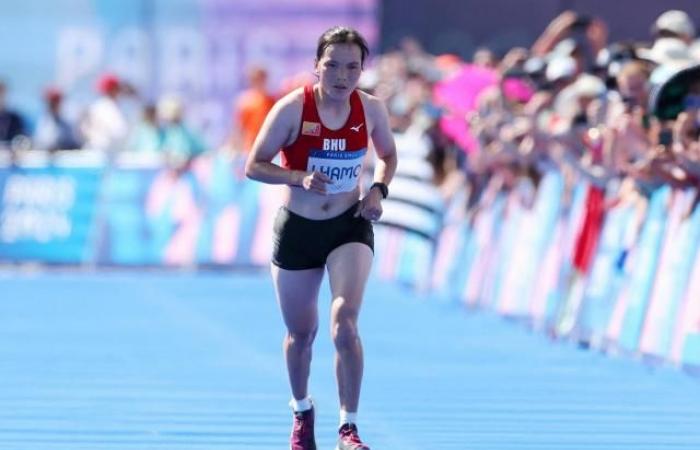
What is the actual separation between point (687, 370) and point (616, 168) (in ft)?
7.09

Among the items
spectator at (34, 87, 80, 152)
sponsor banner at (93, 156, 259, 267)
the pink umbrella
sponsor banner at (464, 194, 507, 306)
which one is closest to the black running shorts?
sponsor banner at (464, 194, 507, 306)

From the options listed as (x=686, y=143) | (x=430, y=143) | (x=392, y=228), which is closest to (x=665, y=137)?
(x=686, y=143)

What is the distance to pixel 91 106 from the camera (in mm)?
25719

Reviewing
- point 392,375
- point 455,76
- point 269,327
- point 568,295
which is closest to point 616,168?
point 568,295

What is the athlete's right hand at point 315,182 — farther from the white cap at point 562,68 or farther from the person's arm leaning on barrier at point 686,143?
the white cap at point 562,68

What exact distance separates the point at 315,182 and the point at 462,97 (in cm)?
1117

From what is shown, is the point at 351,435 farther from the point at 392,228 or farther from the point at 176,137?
the point at 176,137

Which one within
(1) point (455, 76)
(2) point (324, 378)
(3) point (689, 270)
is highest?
(1) point (455, 76)

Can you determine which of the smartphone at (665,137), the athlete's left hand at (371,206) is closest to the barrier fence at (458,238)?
the smartphone at (665,137)

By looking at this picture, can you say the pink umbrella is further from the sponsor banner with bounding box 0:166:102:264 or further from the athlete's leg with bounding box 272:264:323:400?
the athlete's leg with bounding box 272:264:323:400

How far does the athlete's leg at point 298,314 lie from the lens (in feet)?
31.0

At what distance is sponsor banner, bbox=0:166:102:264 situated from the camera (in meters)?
24.8

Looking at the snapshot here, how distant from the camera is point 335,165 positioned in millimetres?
9266

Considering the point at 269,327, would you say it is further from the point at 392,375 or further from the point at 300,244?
the point at 300,244
